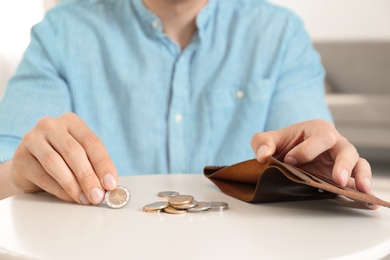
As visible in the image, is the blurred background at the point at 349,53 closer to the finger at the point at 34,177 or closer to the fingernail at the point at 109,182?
the finger at the point at 34,177

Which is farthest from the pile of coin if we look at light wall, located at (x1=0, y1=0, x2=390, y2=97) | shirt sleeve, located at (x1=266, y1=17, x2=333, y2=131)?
light wall, located at (x1=0, y1=0, x2=390, y2=97)

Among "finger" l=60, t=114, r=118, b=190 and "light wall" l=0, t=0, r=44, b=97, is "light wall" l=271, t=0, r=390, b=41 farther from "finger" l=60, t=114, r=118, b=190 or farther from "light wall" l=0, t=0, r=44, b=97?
"finger" l=60, t=114, r=118, b=190

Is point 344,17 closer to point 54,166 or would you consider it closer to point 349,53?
point 349,53

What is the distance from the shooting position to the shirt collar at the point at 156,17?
142cm

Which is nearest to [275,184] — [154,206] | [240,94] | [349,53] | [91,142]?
[154,206]

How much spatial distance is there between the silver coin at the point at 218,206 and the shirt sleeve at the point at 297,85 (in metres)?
0.55

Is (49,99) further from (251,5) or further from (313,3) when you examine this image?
(313,3)

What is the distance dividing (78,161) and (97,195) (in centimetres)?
7

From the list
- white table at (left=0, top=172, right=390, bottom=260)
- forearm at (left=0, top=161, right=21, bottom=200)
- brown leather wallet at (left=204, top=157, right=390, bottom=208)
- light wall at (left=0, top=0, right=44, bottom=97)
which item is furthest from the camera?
light wall at (left=0, top=0, right=44, bottom=97)

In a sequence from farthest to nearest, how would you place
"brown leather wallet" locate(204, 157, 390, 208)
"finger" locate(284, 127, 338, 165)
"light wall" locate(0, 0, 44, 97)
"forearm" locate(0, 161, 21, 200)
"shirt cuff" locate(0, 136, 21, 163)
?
"light wall" locate(0, 0, 44, 97), "shirt cuff" locate(0, 136, 21, 163), "forearm" locate(0, 161, 21, 200), "finger" locate(284, 127, 338, 165), "brown leather wallet" locate(204, 157, 390, 208)

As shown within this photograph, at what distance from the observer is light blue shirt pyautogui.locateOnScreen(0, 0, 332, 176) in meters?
1.38

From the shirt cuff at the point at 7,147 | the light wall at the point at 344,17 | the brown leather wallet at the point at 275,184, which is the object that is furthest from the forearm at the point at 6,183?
the light wall at the point at 344,17

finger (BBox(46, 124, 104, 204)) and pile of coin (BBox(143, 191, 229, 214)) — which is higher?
finger (BBox(46, 124, 104, 204))

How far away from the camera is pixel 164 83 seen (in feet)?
4.60
